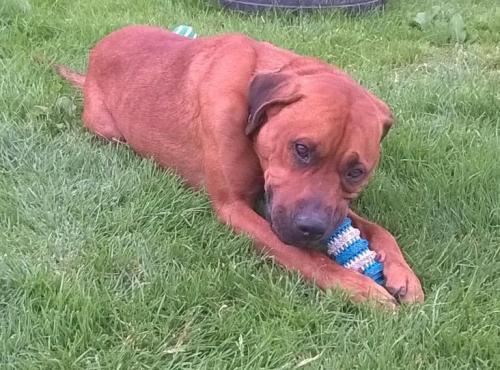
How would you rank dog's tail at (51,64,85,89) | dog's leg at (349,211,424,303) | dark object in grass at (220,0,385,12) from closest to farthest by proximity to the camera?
dog's leg at (349,211,424,303) → dog's tail at (51,64,85,89) → dark object in grass at (220,0,385,12)

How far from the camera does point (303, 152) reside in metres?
3.43

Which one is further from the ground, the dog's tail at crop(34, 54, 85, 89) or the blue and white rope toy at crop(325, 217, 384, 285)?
the blue and white rope toy at crop(325, 217, 384, 285)

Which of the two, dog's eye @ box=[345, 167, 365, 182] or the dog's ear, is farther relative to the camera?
the dog's ear

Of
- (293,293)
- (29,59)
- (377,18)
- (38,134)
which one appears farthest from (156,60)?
(377,18)

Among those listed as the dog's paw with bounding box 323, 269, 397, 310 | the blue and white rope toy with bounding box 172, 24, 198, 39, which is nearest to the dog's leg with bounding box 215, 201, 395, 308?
the dog's paw with bounding box 323, 269, 397, 310

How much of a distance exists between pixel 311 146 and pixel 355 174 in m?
0.25

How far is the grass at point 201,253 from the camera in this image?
9.84 feet

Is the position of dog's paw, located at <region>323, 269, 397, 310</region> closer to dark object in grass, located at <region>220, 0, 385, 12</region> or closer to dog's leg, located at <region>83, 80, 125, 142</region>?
dog's leg, located at <region>83, 80, 125, 142</region>

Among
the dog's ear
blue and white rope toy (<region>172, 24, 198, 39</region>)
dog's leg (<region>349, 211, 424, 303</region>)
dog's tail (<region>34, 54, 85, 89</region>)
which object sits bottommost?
blue and white rope toy (<region>172, 24, 198, 39</region>)

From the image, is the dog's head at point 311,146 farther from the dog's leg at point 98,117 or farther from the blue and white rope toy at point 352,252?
the dog's leg at point 98,117

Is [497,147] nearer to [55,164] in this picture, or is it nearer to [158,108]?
[158,108]

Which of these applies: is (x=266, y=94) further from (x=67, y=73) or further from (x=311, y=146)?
(x=67, y=73)

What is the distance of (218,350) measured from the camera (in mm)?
3027

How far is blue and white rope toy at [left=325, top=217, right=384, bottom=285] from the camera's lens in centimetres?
354
